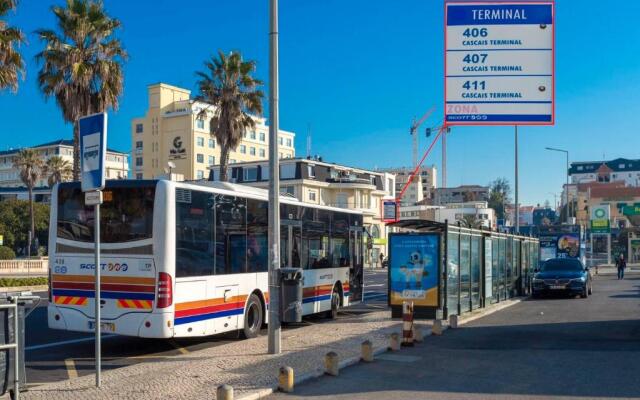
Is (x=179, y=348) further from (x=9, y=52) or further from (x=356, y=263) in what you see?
(x=9, y=52)

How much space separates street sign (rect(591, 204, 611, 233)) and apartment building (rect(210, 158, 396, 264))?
71.8 feet

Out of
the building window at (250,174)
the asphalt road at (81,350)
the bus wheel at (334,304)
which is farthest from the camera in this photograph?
the building window at (250,174)

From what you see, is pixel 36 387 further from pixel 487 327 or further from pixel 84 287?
pixel 487 327

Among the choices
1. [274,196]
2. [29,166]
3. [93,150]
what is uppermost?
[29,166]

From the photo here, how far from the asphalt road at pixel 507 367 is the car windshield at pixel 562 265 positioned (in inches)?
367

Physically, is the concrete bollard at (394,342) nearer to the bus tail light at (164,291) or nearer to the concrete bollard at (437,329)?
the concrete bollard at (437,329)

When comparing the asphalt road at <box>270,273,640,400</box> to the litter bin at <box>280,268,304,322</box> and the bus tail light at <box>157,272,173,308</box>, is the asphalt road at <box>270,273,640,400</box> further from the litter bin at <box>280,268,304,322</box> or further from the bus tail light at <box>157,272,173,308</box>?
the bus tail light at <box>157,272,173,308</box>

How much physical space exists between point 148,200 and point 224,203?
183 cm

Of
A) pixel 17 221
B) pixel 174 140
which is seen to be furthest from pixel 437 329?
pixel 174 140

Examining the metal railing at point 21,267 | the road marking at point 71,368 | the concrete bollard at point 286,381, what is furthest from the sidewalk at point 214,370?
the metal railing at point 21,267

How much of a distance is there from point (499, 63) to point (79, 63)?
20.5 meters

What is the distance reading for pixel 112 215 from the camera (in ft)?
38.3

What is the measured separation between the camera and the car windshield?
25825mm

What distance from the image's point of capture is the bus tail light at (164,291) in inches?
432
